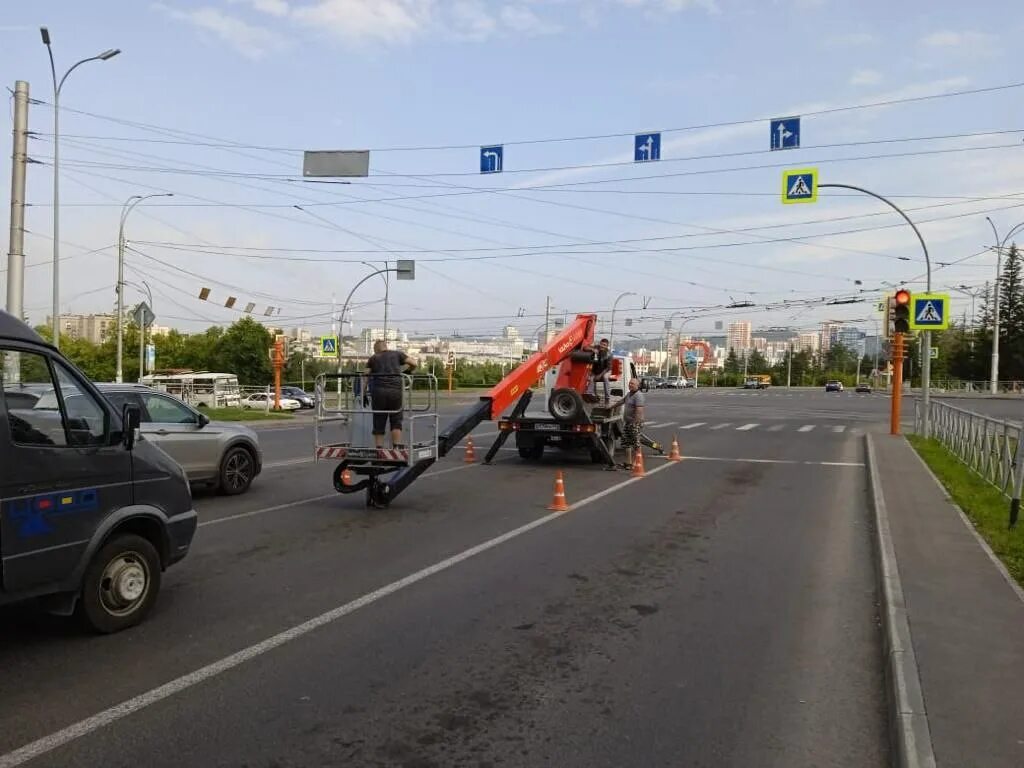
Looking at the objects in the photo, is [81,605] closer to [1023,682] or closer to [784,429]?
[1023,682]

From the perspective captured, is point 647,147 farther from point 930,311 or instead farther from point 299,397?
point 299,397

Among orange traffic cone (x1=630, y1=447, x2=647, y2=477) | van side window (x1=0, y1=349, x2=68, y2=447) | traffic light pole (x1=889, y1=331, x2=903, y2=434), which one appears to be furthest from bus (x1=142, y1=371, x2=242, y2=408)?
van side window (x1=0, y1=349, x2=68, y2=447)

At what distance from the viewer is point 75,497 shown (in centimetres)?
516

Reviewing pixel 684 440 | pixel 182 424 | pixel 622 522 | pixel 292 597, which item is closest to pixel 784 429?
pixel 684 440

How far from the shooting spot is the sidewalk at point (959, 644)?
12.7ft

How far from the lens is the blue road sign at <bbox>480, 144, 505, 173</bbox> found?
20.8m

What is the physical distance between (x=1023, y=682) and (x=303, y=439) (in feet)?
65.2

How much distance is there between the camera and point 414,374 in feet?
35.6

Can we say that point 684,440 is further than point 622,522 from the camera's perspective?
Yes

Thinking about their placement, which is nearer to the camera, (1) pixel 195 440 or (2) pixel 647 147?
(1) pixel 195 440

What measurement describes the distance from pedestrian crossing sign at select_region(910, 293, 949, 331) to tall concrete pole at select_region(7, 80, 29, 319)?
2249 centimetres

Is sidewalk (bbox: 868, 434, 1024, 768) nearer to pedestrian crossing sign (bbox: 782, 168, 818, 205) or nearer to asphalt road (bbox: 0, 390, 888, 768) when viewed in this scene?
asphalt road (bbox: 0, 390, 888, 768)

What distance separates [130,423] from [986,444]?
13401 mm

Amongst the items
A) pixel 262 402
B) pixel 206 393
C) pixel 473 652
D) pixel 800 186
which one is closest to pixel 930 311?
pixel 800 186
